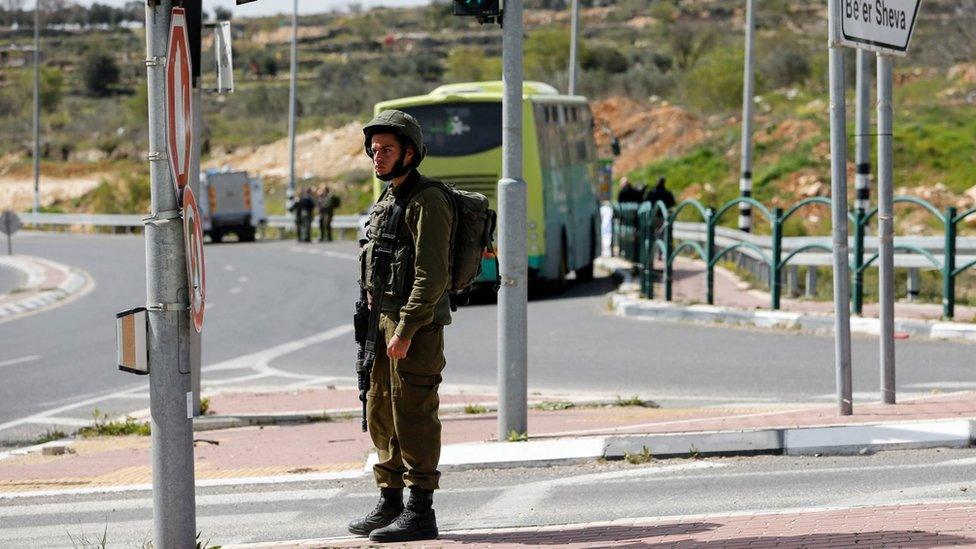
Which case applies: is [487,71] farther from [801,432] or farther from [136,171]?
[801,432]

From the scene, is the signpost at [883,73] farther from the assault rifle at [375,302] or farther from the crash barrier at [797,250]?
the crash barrier at [797,250]

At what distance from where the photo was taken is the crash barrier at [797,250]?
16.6 m

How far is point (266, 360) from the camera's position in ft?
57.1

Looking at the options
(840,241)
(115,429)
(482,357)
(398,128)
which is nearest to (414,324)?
(398,128)

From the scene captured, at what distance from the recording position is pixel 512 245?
30.2 ft

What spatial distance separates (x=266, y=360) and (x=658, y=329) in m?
4.80

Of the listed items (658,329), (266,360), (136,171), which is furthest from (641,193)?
(136,171)

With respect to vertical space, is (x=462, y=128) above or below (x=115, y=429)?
above

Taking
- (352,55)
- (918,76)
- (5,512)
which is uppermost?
(352,55)

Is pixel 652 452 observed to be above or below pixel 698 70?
below

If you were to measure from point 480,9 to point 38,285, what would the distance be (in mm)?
25411

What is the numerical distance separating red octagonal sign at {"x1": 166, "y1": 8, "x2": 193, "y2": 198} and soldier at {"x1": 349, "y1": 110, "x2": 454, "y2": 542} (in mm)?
1020

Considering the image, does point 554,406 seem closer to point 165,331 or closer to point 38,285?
point 165,331

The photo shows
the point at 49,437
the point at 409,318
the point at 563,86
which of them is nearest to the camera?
the point at 409,318
